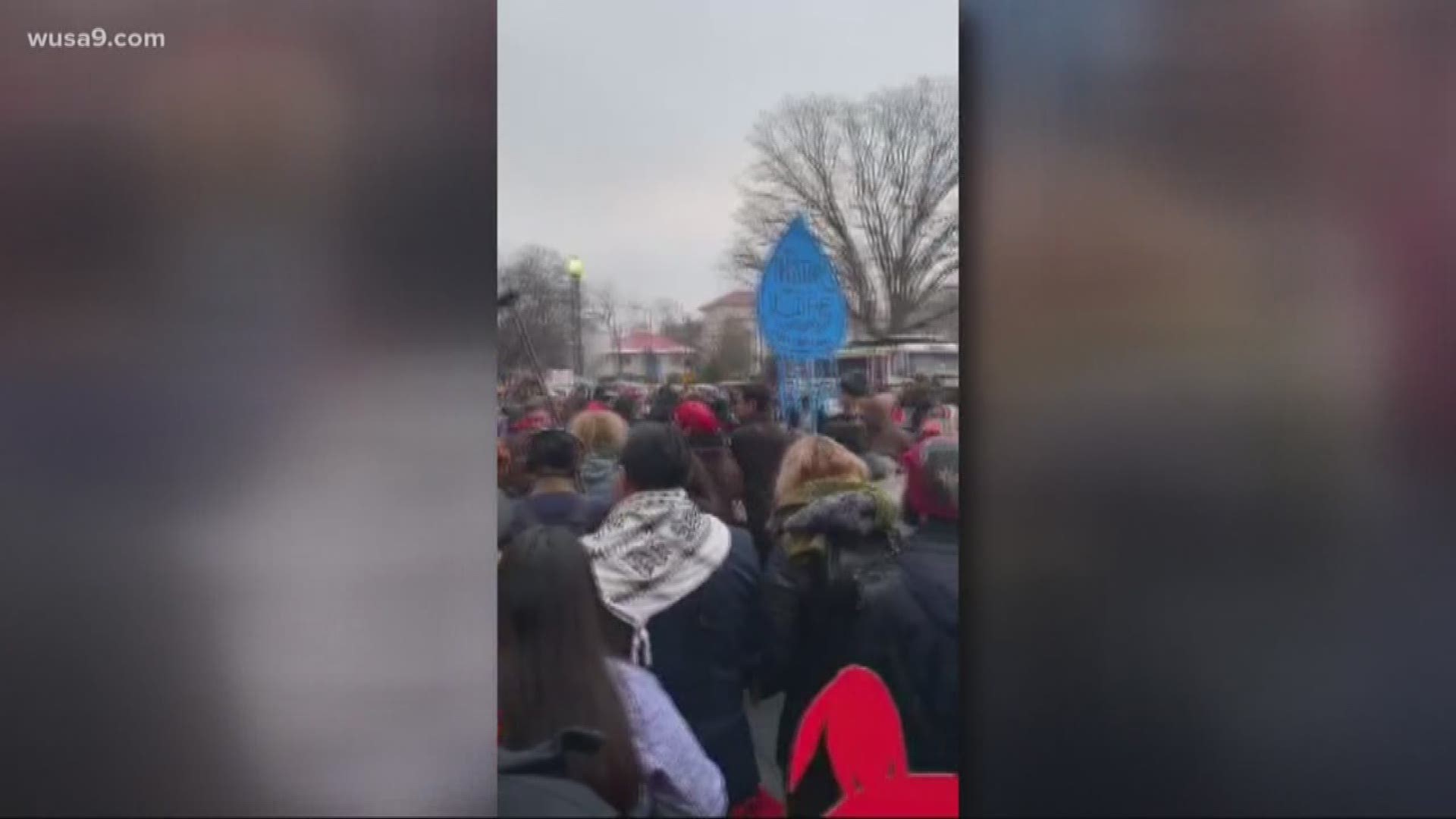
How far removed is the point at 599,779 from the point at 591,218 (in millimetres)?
1335

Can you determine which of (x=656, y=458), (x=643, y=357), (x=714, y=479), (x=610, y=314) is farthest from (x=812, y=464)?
(x=610, y=314)

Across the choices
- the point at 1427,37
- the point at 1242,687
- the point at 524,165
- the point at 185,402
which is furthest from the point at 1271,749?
the point at 185,402

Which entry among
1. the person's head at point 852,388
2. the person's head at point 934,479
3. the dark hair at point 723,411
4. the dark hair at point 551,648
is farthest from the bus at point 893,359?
the dark hair at point 551,648

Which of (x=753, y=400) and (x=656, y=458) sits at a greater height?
(x=753, y=400)

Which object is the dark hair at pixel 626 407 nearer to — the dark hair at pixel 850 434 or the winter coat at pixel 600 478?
the winter coat at pixel 600 478

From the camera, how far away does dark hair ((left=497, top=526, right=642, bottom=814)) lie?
2.79 m

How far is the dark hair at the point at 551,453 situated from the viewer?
9.10 ft

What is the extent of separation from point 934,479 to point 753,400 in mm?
480

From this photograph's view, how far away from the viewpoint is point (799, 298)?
2.82m

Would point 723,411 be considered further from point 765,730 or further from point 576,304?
point 765,730

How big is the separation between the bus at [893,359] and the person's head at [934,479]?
0.17 meters

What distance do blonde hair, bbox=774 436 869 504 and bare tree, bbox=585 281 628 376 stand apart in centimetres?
46

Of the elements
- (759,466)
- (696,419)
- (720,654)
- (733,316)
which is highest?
(733,316)

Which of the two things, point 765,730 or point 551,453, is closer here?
point 551,453
